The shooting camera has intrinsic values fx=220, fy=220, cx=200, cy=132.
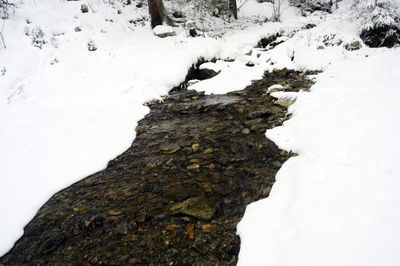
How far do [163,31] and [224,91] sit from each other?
575cm

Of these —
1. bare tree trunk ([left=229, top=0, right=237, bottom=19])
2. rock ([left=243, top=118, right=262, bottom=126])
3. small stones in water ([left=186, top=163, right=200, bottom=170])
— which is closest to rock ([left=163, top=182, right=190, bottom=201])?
small stones in water ([left=186, top=163, right=200, bottom=170])

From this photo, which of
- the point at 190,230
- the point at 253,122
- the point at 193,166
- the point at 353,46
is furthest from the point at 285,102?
the point at 353,46

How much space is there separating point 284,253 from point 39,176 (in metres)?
3.65

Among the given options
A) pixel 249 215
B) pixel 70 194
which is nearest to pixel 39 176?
pixel 70 194

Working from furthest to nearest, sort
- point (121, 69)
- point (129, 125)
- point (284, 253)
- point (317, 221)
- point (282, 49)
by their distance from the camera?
1. point (282, 49)
2. point (121, 69)
3. point (129, 125)
4. point (317, 221)
5. point (284, 253)

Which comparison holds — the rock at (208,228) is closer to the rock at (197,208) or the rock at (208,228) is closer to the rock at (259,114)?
the rock at (197,208)

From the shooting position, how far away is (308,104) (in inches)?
182

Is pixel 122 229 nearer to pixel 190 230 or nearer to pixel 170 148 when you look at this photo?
pixel 190 230

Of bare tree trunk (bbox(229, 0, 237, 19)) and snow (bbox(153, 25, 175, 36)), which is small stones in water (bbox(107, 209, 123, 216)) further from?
bare tree trunk (bbox(229, 0, 237, 19))

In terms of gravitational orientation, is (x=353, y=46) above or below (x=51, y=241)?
above

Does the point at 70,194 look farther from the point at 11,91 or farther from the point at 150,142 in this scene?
the point at 11,91

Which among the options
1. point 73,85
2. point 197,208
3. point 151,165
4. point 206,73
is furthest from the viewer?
point 206,73

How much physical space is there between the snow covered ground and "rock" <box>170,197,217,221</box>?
466 mm

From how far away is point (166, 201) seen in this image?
3020 mm
